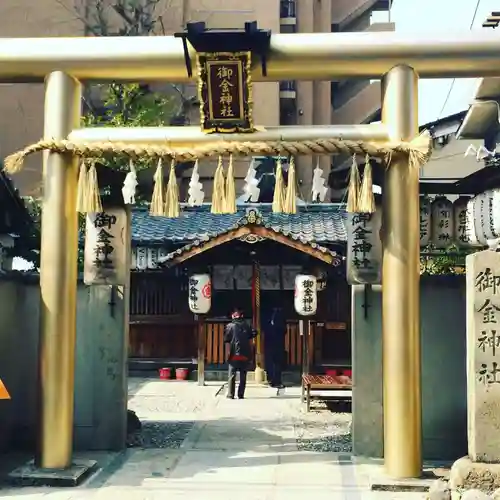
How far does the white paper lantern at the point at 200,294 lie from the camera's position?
1742 cm

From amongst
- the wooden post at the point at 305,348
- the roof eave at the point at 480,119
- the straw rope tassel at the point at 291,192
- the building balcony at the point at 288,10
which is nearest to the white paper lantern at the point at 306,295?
the wooden post at the point at 305,348

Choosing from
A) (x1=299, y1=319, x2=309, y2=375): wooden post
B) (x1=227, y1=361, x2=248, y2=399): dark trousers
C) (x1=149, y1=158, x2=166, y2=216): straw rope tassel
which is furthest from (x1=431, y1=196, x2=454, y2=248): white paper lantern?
(x1=299, y1=319, x2=309, y2=375): wooden post

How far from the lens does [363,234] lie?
30.5 feet

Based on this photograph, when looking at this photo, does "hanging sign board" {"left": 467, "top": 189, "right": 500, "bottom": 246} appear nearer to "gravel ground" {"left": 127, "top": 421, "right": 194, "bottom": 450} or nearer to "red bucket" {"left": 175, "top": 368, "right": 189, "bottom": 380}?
"gravel ground" {"left": 127, "top": 421, "right": 194, "bottom": 450}

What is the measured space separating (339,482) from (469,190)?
4.29 metres

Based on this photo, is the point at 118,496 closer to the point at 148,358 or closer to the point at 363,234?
the point at 363,234

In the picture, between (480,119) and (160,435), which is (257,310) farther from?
(480,119)

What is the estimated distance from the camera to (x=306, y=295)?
1700cm

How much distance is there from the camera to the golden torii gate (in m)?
7.94

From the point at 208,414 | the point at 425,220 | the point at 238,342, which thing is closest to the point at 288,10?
the point at 238,342

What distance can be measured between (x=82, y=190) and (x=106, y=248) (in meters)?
1.65

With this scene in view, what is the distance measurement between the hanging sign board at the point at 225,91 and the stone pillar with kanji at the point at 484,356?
3.23 metres

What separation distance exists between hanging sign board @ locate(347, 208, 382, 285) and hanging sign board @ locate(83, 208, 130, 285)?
327cm

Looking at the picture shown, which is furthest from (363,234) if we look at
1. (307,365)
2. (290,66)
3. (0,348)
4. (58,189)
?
(307,365)
